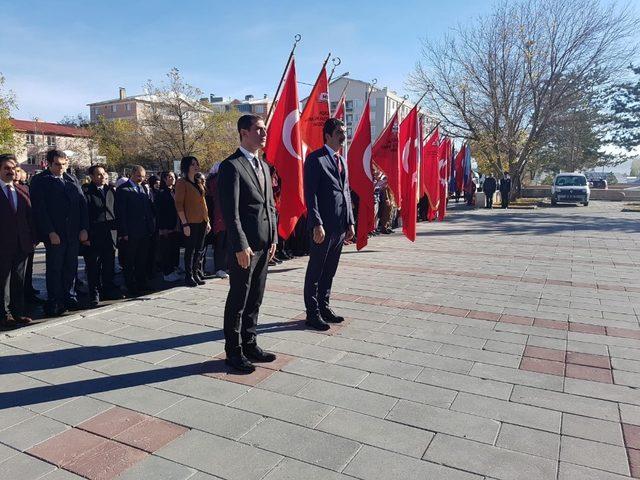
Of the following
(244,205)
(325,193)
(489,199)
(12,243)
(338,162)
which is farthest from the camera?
(489,199)

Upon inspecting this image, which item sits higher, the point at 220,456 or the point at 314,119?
the point at 314,119

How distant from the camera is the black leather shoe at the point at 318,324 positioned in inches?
197

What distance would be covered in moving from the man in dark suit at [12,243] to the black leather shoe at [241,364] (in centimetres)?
294

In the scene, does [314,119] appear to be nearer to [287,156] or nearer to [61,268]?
[287,156]

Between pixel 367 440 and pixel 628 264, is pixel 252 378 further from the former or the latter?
pixel 628 264

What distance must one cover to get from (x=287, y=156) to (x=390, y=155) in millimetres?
3792

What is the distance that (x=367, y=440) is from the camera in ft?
9.50

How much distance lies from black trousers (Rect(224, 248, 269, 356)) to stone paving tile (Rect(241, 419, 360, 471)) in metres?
0.98

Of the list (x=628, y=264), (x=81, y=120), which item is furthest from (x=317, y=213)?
(x=81, y=120)

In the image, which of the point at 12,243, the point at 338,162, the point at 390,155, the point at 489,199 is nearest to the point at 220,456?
the point at 338,162

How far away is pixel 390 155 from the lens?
10.2 m

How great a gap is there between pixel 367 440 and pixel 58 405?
2132mm

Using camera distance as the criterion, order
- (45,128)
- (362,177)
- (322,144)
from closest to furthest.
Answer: (322,144) < (362,177) < (45,128)

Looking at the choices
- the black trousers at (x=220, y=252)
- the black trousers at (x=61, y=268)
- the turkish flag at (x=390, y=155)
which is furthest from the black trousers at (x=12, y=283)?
the turkish flag at (x=390, y=155)
